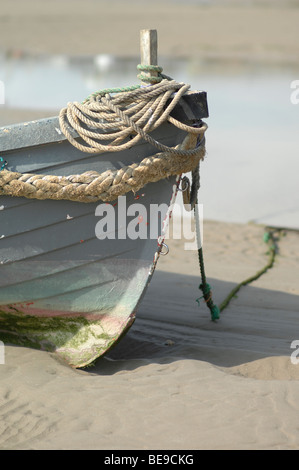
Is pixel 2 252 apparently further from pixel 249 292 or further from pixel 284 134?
pixel 284 134

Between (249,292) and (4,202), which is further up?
(4,202)

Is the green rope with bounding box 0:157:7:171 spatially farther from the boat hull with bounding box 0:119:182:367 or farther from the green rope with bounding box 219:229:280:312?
the green rope with bounding box 219:229:280:312

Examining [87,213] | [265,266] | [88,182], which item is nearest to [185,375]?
[87,213]

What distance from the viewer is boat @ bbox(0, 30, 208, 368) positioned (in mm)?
3324

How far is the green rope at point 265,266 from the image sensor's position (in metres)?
4.82

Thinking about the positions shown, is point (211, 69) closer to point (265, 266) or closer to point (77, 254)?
point (265, 266)

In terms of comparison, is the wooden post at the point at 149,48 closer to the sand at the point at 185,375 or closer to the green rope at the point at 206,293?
the green rope at the point at 206,293

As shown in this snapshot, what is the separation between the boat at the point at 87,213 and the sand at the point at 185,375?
0.26 metres

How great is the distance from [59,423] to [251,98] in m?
10.7

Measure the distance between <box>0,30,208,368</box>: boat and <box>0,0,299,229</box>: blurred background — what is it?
128 inches

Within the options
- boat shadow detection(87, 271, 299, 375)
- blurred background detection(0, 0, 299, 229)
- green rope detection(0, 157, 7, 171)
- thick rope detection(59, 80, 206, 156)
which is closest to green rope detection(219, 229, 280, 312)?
boat shadow detection(87, 271, 299, 375)

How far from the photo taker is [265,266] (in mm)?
5617

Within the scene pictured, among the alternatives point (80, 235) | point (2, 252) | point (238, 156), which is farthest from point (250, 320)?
point (238, 156)

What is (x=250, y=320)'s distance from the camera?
4.50m
